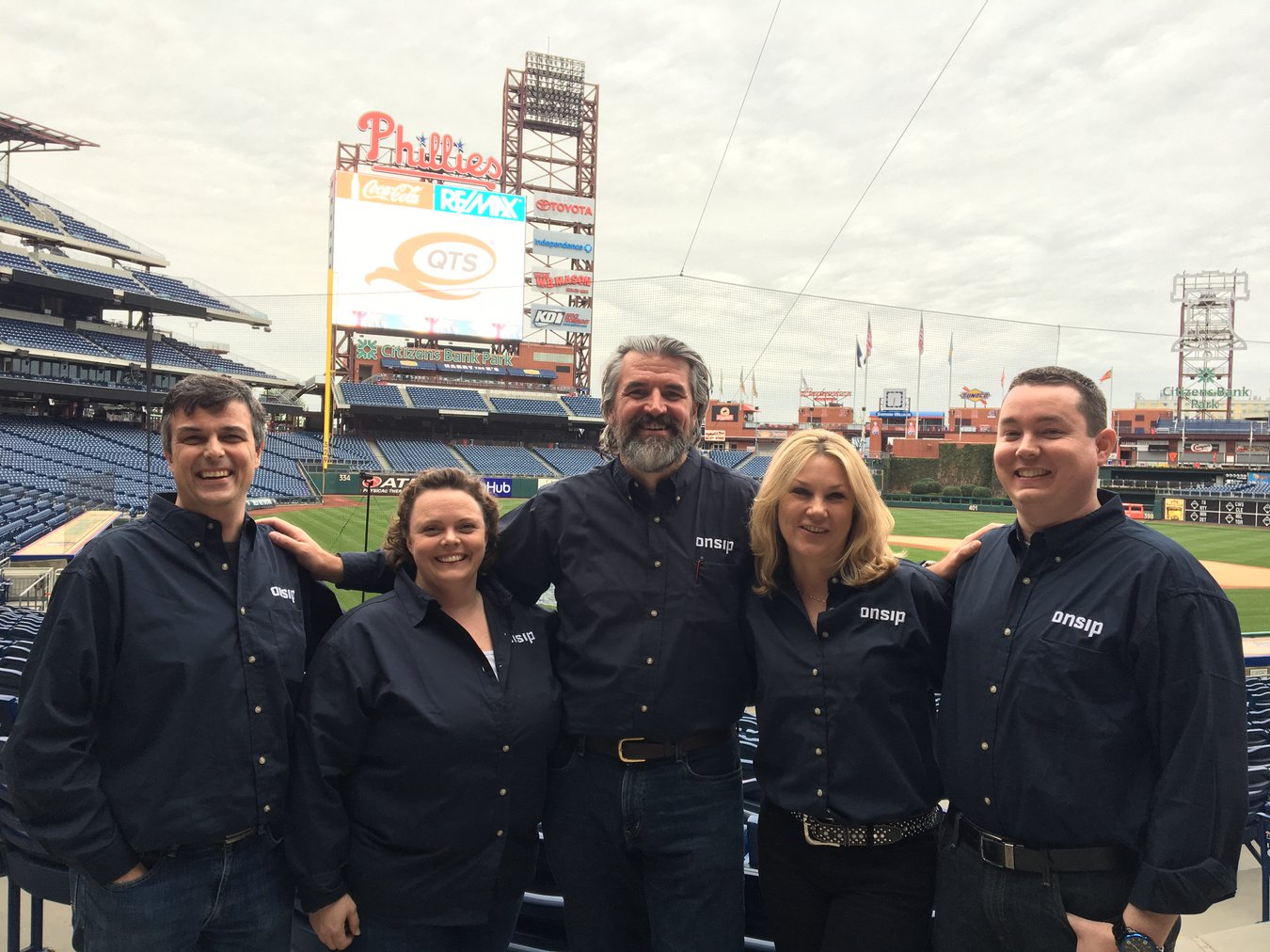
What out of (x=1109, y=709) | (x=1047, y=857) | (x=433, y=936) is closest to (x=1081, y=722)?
(x=1109, y=709)

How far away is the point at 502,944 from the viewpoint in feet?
8.05

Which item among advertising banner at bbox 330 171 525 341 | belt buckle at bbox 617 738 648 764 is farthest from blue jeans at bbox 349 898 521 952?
advertising banner at bbox 330 171 525 341

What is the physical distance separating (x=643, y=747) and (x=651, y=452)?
1.00m

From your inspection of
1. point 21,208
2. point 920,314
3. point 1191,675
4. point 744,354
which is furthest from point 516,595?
point 21,208

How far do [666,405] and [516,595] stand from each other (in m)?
0.90

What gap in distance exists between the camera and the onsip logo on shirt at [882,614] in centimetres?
247

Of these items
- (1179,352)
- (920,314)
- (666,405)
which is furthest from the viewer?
(1179,352)

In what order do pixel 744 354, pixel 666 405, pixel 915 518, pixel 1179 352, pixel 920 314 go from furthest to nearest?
1. pixel 1179 352
2. pixel 915 518
3. pixel 744 354
4. pixel 920 314
5. pixel 666 405

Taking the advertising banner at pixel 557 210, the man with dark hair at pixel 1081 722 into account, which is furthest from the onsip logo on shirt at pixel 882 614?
the advertising banner at pixel 557 210

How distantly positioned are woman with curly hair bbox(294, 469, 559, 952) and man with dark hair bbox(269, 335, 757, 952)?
20 cm

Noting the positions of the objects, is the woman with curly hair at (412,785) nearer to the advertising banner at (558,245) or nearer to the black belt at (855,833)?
the black belt at (855,833)

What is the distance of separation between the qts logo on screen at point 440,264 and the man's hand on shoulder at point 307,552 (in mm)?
44966

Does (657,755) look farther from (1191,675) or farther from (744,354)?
(744,354)

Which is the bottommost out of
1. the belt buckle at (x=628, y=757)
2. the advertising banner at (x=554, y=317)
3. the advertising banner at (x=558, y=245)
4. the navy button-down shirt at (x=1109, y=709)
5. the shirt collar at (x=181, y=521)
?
the belt buckle at (x=628, y=757)
